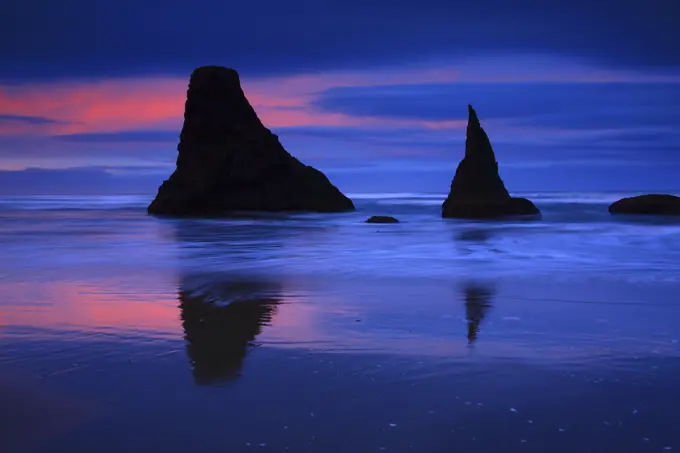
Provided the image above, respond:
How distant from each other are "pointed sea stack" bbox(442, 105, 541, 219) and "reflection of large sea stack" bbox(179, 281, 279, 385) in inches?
1074

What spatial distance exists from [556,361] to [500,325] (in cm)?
169

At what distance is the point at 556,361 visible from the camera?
571 cm

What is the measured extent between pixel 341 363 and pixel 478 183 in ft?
108

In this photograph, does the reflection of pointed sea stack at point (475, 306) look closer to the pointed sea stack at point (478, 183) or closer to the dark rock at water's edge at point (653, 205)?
the pointed sea stack at point (478, 183)

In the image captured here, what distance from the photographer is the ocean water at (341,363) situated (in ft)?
13.5

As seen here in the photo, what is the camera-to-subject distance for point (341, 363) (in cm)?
568

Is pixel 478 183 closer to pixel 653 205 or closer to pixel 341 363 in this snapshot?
pixel 653 205

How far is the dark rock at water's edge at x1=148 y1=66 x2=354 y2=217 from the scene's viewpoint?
51531mm

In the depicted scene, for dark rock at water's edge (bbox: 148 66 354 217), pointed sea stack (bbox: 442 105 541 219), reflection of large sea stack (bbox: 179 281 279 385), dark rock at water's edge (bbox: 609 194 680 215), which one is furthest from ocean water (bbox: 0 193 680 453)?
dark rock at water's edge (bbox: 148 66 354 217)

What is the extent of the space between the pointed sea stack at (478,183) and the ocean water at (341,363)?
24.7m

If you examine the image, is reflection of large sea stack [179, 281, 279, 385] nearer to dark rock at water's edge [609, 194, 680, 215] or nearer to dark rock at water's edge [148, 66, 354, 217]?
dark rock at water's edge [609, 194, 680, 215]

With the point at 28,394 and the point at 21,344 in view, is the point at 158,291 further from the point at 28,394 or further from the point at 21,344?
the point at 28,394

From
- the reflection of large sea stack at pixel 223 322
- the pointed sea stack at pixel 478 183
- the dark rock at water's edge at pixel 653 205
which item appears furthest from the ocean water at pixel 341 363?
the dark rock at water's edge at pixel 653 205

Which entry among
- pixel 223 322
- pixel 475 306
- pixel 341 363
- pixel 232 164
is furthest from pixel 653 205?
pixel 341 363
